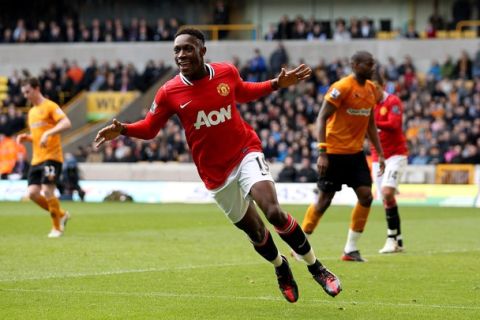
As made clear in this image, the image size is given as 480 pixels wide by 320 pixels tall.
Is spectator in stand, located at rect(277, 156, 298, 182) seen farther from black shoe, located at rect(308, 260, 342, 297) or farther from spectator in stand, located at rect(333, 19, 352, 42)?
black shoe, located at rect(308, 260, 342, 297)

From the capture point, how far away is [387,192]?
1667 cm

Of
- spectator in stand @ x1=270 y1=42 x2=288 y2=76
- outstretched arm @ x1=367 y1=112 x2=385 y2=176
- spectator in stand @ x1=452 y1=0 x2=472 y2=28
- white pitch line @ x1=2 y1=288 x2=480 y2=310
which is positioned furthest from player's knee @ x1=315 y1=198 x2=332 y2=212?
spectator in stand @ x1=452 y1=0 x2=472 y2=28

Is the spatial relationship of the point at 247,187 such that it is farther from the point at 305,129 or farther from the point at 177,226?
the point at 305,129

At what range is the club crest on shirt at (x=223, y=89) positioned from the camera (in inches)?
428

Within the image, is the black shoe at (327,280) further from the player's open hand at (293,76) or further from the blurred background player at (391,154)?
the blurred background player at (391,154)

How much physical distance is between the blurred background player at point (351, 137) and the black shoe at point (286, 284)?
12.5ft

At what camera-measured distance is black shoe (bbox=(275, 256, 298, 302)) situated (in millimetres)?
10609

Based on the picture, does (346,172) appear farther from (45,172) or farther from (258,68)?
(258,68)

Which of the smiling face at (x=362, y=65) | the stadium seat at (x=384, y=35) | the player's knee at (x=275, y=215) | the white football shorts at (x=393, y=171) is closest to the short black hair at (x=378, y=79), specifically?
the white football shorts at (x=393, y=171)

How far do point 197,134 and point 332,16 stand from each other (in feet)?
129

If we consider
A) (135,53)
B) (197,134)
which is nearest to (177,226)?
(197,134)

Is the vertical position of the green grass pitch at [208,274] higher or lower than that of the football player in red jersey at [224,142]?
lower

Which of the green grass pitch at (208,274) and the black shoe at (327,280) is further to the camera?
the black shoe at (327,280)

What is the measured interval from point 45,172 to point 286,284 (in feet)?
28.7
